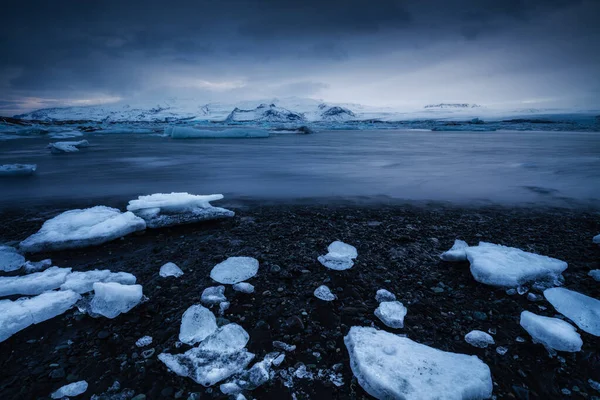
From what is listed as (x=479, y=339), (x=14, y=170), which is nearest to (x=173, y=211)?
(x=479, y=339)

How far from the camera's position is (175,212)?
301cm

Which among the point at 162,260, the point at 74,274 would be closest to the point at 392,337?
the point at 162,260

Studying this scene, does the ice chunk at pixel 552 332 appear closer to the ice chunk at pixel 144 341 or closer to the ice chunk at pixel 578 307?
the ice chunk at pixel 578 307

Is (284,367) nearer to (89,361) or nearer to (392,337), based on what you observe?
(392,337)

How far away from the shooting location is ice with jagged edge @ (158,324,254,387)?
48.8 inches

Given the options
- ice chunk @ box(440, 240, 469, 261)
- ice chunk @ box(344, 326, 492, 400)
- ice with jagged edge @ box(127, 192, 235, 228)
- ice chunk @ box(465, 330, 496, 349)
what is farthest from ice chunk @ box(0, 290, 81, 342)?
ice chunk @ box(440, 240, 469, 261)

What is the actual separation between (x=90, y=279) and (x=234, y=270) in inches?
36.3

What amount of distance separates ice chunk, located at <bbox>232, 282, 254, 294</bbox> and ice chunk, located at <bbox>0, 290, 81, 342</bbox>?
0.92 meters

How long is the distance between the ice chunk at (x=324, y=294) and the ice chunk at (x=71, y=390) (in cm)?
118

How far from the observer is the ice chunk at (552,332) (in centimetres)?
138

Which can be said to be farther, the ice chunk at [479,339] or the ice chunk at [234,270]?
the ice chunk at [234,270]

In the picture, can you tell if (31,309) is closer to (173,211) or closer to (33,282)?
(33,282)

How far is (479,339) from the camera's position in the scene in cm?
144

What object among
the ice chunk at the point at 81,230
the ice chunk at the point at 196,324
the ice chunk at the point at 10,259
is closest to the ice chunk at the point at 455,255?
the ice chunk at the point at 196,324
